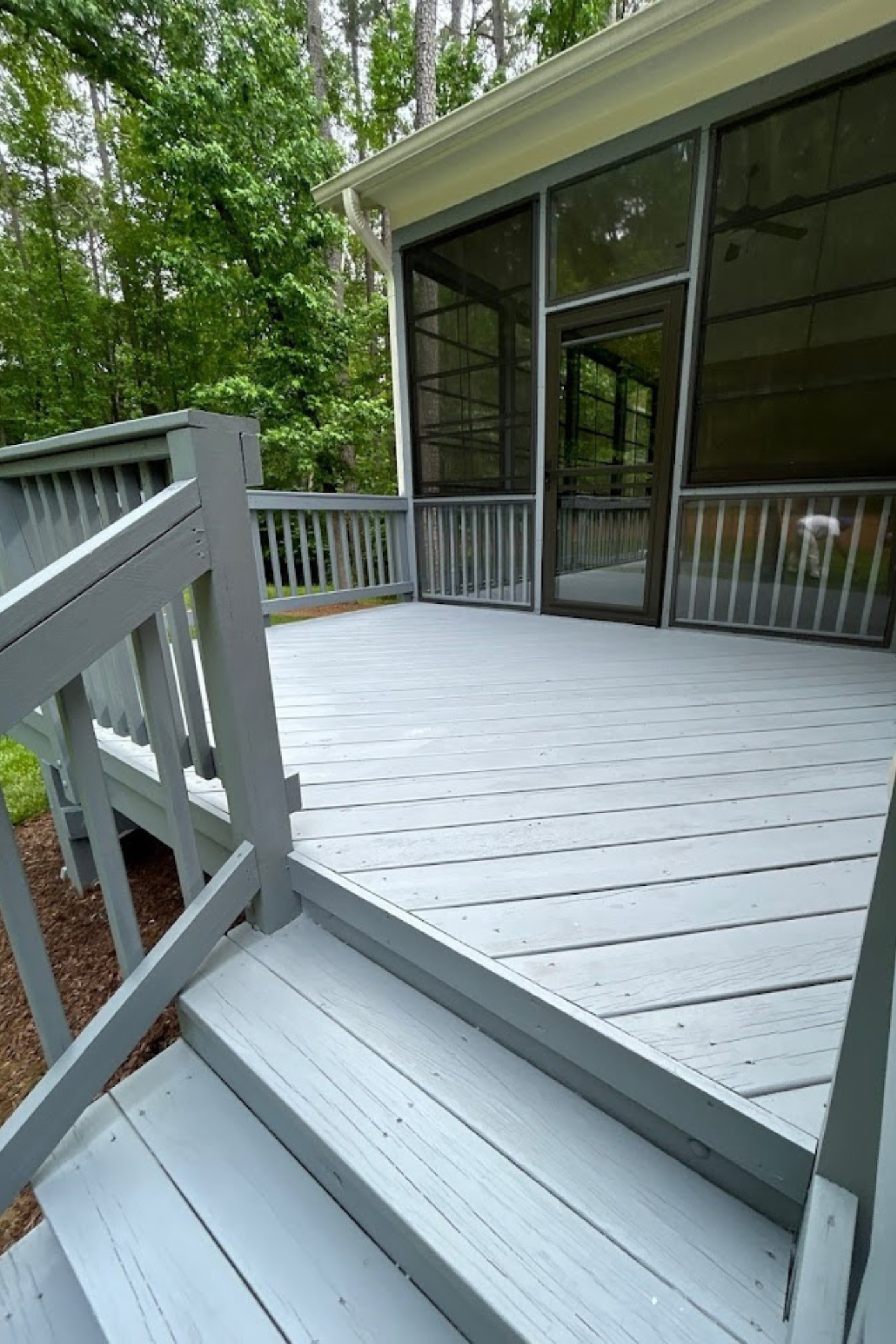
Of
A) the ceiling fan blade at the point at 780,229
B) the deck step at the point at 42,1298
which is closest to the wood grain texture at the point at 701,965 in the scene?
the deck step at the point at 42,1298

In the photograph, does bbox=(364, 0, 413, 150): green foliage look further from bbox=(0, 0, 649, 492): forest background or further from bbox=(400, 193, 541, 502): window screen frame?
bbox=(400, 193, 541, 502): window screen frame

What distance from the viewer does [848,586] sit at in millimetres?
3092

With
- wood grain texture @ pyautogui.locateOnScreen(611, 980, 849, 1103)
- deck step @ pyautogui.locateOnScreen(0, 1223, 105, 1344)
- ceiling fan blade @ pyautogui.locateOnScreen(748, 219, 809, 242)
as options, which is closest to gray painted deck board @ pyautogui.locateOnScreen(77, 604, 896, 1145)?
wood grain texture @ pyautogui.locateOnScreen(611, 980, 849, 1103)

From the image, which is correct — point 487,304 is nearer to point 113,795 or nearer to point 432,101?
point 113,795

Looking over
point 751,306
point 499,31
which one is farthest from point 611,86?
point 499,31

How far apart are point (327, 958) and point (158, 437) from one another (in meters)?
1.17

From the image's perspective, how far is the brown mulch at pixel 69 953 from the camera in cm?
177

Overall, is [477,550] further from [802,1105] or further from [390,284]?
[802,1105]

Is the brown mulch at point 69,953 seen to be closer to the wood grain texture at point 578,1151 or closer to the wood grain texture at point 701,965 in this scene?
the wood grain texture at point 578,1151

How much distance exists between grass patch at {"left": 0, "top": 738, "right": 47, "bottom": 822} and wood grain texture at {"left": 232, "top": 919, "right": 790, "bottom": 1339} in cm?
262

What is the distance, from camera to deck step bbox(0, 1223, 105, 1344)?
92 centimetres

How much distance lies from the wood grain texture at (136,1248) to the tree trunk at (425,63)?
972 cm

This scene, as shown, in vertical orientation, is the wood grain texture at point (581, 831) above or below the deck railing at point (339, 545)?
below

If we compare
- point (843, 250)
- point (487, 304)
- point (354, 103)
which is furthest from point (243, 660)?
point (354, 103)
